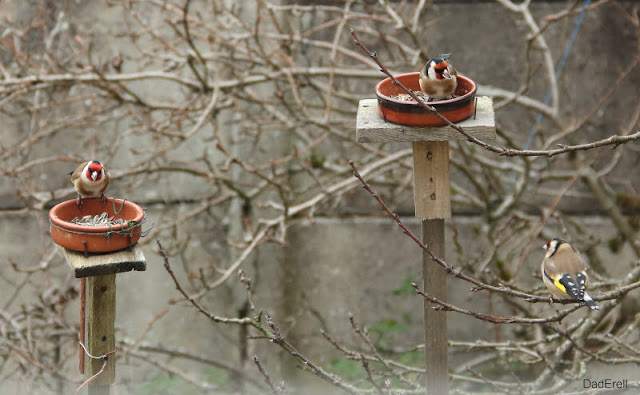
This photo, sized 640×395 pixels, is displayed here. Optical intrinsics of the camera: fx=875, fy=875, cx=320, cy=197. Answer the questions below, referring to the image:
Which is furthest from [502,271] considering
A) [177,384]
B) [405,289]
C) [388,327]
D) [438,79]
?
[177,384]

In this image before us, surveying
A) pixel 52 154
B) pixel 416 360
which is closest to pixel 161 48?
pixel 52 154

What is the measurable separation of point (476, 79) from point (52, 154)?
8.09 ft

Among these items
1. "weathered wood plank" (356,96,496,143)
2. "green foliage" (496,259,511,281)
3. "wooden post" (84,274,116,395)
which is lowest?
"wooden post" (84,274,116,395)

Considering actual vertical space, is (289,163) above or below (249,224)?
above

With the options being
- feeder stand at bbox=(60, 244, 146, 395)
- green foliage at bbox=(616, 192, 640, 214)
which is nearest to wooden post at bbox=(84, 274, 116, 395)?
feeder stand at bbox=(60, 244, 146, 395)

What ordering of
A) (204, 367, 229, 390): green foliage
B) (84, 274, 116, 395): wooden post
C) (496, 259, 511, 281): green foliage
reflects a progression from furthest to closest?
(204, 367, 229, 390): green foliage
(496, 259, 511, 281): green foliage
(84, 274, 116, 395): wooden post

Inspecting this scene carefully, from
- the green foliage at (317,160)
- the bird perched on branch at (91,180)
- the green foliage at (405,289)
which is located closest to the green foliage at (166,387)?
the green foliage at (405,289)

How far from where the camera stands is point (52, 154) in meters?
5.01

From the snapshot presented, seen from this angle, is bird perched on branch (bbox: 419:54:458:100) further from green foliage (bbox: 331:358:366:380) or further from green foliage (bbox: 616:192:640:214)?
green foliage (bbox: 331:358:366:380)

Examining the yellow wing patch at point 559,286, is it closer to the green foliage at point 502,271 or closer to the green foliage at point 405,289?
the green foliage at point 502,271

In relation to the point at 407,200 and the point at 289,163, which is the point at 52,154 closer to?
the point at 289,163

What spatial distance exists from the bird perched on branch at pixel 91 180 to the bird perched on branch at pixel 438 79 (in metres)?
1.05

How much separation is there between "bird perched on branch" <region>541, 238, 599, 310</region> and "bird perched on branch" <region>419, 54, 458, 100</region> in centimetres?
63

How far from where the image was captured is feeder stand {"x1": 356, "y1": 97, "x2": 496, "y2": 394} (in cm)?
259
